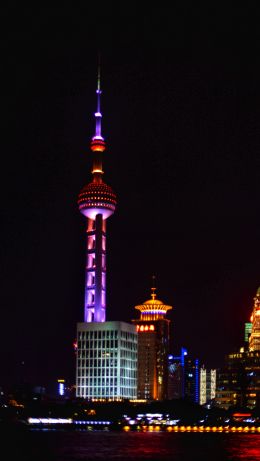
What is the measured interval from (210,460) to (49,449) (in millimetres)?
32393

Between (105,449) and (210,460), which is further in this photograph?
(105,449)

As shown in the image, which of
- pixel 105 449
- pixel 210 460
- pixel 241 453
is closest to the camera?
pixel 210 460

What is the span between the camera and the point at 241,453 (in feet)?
571

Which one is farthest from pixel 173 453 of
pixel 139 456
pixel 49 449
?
pixel 49 449

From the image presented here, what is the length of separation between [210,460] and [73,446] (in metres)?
40.3

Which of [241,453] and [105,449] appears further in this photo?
[105,449]

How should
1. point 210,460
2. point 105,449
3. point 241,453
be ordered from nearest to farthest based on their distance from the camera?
point 210,460 < point 241,453 < point 105,449

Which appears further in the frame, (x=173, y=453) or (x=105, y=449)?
(x=105, y=449)

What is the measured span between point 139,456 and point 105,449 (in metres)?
20.6

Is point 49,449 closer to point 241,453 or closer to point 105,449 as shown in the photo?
point 105,449

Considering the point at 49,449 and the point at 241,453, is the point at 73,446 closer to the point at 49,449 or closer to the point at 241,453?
the point at 49,449

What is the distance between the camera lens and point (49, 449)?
180000 millimetres

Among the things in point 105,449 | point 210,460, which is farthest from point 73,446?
point 210,460

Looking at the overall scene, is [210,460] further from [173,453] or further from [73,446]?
[73,446]
